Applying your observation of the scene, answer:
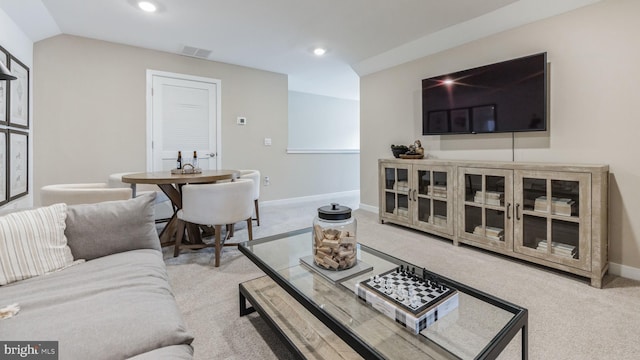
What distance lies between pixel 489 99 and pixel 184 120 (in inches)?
149

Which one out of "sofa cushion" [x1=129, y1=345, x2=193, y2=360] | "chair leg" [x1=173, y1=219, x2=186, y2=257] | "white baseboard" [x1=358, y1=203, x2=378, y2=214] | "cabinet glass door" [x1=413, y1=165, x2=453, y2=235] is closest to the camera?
"sofa cushion" [x1=129, y1=345, x2=193, y2=360]

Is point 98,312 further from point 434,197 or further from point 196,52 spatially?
point 196,52

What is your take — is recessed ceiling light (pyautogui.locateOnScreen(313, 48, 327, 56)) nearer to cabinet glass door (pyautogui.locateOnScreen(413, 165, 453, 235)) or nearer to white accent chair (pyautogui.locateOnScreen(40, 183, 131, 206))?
cabinet glass door (pyautogui.locateOnScreen(413, 165, 453, 235))

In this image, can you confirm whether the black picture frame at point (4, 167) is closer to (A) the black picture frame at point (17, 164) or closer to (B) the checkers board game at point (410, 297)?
(A) the black picture frame at point (17, 164)

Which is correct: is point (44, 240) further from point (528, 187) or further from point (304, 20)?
point (528, 187)

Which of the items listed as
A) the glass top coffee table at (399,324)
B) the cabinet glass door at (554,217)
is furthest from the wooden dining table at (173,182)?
the cabinet glass door at (554,217)

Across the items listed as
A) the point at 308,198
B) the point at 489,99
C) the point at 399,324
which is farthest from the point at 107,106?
the point at 489,99

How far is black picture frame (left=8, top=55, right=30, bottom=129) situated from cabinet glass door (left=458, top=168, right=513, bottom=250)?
419 centimetres

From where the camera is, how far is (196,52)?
153 inches

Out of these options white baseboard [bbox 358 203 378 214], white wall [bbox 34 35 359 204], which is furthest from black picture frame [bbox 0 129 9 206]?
white baseboard [bbox 358 203 378 214]

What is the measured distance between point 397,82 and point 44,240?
3839mm

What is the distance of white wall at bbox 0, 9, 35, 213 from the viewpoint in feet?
8.02

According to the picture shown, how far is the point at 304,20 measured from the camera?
9.76 feet

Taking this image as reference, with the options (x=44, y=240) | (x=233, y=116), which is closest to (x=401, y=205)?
(x=233, y=116)
